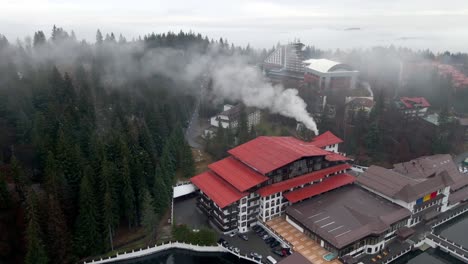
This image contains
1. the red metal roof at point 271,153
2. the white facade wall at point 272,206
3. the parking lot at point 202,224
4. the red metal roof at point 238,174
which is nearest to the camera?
the parking lot at point 202,224

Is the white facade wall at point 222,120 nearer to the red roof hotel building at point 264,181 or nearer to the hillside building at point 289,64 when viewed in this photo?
the red roof hotel building at point 264,181

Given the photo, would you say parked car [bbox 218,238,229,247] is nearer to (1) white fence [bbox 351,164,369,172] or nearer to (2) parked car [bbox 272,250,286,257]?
(2) parked car [bbox 272,250,286,257]

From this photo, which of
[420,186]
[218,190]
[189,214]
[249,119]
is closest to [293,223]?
[218,190]

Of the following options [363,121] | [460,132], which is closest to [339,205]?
[363,121]

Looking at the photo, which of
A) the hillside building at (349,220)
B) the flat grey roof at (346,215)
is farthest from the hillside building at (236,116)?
the hillside building at (349,220)

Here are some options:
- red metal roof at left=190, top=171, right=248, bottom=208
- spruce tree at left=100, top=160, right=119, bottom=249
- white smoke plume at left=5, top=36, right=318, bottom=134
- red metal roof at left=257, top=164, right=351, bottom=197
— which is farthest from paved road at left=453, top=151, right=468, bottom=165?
spruce tree at left=100, top=160, right=119, bottom=249

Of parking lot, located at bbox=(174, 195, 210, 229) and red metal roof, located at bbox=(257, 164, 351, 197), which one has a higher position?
red metal roof, located at bbox=(257, 164, 351, 197)

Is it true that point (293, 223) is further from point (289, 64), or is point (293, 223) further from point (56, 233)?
point (289, 64)
